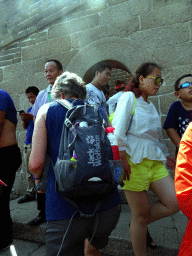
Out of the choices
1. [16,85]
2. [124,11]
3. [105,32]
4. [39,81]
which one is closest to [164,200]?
[105,32]

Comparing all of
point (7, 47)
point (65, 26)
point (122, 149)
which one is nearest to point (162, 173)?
point (122, 149)

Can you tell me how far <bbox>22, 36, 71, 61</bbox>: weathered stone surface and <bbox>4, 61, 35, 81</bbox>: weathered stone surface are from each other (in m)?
0.13

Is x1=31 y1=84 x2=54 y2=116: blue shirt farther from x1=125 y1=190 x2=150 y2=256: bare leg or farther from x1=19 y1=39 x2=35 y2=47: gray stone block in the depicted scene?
x1=19 y1=39 x2=35 y2=47: gray stone block

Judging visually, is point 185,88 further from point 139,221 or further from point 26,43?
point 26,43

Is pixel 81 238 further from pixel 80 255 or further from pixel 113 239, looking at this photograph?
pixel 113 239

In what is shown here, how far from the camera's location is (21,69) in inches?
175

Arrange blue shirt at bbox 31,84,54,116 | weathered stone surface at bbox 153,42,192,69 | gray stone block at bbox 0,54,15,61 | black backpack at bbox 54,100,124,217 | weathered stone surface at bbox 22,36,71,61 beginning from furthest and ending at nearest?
gray stone block at bbox 0,54,15,61
weathered stone surface at bbox 22,36,71,61
weathered stone surface at bbox 153,42,192,69
blue shirt at bbox 31,84,54,116
black backpack at bbox 54,100,124,217

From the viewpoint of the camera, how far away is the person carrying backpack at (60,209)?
1.32 metres

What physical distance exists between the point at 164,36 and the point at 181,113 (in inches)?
61.6

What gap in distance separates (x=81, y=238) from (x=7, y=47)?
4457 millimetres

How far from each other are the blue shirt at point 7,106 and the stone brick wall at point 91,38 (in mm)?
1659

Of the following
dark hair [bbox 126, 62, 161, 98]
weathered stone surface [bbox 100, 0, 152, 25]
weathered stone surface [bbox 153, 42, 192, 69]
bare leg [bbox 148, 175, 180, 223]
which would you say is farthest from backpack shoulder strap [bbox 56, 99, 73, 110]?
weathered stone surface [bbox 100, 0, 152, 25]

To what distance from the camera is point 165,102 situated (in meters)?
3.33

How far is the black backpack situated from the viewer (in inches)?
47.5
